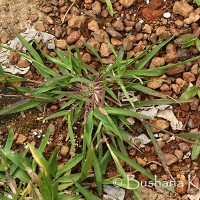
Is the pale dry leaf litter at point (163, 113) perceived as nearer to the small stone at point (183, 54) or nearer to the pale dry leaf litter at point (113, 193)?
the small stone at point (183, 54)

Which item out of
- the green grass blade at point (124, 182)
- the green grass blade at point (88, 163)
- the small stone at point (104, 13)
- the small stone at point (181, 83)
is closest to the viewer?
the green grass blade at point (88, 163)

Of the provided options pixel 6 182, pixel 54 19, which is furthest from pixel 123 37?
pixel 6 182

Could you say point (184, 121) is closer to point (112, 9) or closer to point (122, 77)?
point (122, 77)

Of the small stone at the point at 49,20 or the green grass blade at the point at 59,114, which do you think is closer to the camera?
the green grass blade at the point at 59,114

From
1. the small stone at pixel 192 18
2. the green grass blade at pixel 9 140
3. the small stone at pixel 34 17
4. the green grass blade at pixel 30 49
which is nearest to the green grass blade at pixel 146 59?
the small stone at pixel 192 18

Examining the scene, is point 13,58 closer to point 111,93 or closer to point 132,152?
point 111,93

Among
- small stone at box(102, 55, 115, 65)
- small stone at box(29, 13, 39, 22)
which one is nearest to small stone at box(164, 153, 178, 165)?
small stone at box(102, 55, 115, 65)

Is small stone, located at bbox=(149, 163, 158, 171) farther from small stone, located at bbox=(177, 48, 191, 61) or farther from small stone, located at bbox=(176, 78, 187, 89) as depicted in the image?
small stone, located at bbox=(177, 48, 191, 61)
